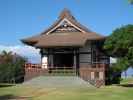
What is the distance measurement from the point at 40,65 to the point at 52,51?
207 cm

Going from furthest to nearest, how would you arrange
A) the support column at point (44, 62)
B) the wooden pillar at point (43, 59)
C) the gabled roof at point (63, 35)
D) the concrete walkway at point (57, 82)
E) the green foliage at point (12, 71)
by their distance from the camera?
the green foliage at point (12, 71)
the wooden pillar at point (43, 59)
the support column at point (44, 62)
the gabled roof at point (63, 35)
the concrete walkway at point (57, 82)

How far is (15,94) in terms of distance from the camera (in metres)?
29.5

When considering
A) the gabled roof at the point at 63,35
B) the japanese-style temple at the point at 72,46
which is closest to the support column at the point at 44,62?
the japanese-style temple at the point at 72,46

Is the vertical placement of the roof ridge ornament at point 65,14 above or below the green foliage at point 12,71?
above

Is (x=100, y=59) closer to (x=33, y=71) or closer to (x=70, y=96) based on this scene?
(x=33, y=71)

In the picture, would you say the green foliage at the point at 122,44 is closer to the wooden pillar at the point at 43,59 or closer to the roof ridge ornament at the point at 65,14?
the roof ridge ornament at the point at 65,14

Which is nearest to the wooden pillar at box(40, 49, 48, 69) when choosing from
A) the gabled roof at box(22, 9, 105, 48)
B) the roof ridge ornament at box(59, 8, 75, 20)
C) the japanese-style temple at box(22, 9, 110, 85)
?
the japanese-style temple at box(22, 9, 110, 85)

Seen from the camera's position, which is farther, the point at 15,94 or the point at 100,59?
the point at 100,59

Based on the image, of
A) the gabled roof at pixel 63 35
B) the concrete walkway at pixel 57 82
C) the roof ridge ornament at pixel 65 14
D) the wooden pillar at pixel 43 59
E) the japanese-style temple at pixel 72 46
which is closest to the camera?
the concrete walkway at pixel 57 82

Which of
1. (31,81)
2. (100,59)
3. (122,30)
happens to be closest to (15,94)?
(31,81)

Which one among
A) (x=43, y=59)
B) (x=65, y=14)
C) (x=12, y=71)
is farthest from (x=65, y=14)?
(x=12, y=71)

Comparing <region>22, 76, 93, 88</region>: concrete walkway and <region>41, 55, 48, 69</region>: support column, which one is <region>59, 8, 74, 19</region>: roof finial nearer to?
<region>41, 55, 48, 69</region>: support column

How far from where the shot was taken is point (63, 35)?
148ft

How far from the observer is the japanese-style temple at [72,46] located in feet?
137
